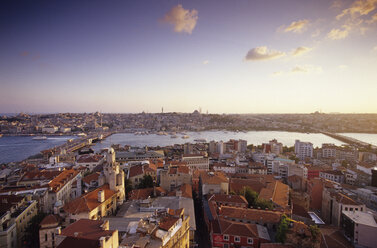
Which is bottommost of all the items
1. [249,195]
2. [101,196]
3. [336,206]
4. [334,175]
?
[334,175]

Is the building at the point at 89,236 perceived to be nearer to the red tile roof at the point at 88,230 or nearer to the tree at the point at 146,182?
the red tile roof at the point at 88,230

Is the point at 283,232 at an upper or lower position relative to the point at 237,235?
upper

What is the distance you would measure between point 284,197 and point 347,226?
2.10m

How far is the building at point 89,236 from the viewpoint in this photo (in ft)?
10.1

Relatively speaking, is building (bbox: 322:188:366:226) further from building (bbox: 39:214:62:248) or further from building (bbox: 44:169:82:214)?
building (bbox: 44:169:82:214)

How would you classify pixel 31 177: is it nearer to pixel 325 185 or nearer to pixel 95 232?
pixel 95 232

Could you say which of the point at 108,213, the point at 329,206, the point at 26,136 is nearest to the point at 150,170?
the point at 108,213

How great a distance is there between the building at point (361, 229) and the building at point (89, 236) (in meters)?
5.38

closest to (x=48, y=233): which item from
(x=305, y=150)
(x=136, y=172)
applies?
(x=136, y=172)

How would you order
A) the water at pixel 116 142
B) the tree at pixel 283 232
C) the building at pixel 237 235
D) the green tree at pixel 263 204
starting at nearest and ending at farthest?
the tree at pixel 283 232 → the building at pixel 237 235 → the green tree at pixel 263 204 → the water at pixel 116 142

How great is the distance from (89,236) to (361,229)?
5.84 metres

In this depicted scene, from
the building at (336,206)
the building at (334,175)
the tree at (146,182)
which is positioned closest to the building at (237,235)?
the building at (336,206)

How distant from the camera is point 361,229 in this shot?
5191 millimetres

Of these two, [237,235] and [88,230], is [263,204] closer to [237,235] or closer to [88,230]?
[237,235]
